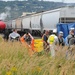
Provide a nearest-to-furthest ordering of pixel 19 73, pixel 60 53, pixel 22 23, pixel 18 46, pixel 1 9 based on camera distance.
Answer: pixel 19 73 < pixel 60 53 < pixel 18 46 < pixel 22 23 < pixel 1 9

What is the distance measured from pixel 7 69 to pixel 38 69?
2.23ft

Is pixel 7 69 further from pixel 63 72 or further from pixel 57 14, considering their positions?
pixel 57 14

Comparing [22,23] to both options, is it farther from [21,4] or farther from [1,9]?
[21,4]

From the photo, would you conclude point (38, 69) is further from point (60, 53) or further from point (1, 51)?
point (1, 51)

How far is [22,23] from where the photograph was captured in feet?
131

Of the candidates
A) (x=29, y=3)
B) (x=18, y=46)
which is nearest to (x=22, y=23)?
(x=18, y=46)

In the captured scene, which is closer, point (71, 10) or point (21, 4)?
point (71, 10)

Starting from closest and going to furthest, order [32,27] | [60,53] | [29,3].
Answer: [60,53] < [32,27] < [29,3]

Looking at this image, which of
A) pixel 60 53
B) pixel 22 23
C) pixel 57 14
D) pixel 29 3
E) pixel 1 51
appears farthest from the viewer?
pixel 29 3

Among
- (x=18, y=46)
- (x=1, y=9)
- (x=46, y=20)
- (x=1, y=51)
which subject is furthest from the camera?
(x=1, y=9)

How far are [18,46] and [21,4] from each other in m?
145

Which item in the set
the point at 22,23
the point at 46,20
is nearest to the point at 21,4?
the point at 22,23

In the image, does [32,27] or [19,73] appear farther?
[32,27]

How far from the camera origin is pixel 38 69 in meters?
8.41
